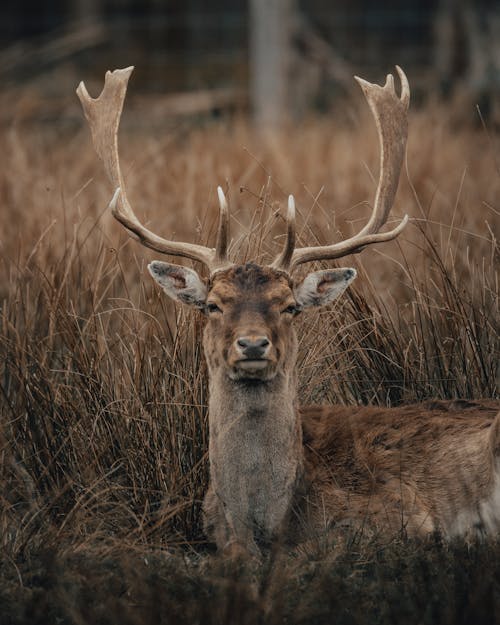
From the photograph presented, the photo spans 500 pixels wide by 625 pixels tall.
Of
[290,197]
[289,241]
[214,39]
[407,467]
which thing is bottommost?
[407,467]

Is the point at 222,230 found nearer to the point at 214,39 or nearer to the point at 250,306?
the point at 250,306

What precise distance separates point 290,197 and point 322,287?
42cm

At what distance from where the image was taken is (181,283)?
16.2 feet

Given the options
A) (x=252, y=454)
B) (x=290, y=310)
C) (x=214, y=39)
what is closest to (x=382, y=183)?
(x=290, y=310)

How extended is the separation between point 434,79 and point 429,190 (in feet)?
15.2

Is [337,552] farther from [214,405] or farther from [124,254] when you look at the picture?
[124,254]

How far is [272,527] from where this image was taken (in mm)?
4719

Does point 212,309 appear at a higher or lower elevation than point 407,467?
higher

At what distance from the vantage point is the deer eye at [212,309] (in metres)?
4.79

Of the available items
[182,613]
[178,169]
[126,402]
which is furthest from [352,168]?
[182,613]

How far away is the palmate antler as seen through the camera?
4938 millimetres

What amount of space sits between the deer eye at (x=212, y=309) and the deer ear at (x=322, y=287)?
346 millimetres

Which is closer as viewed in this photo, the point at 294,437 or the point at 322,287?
the point at 294,437

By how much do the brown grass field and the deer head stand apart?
0.35 m
